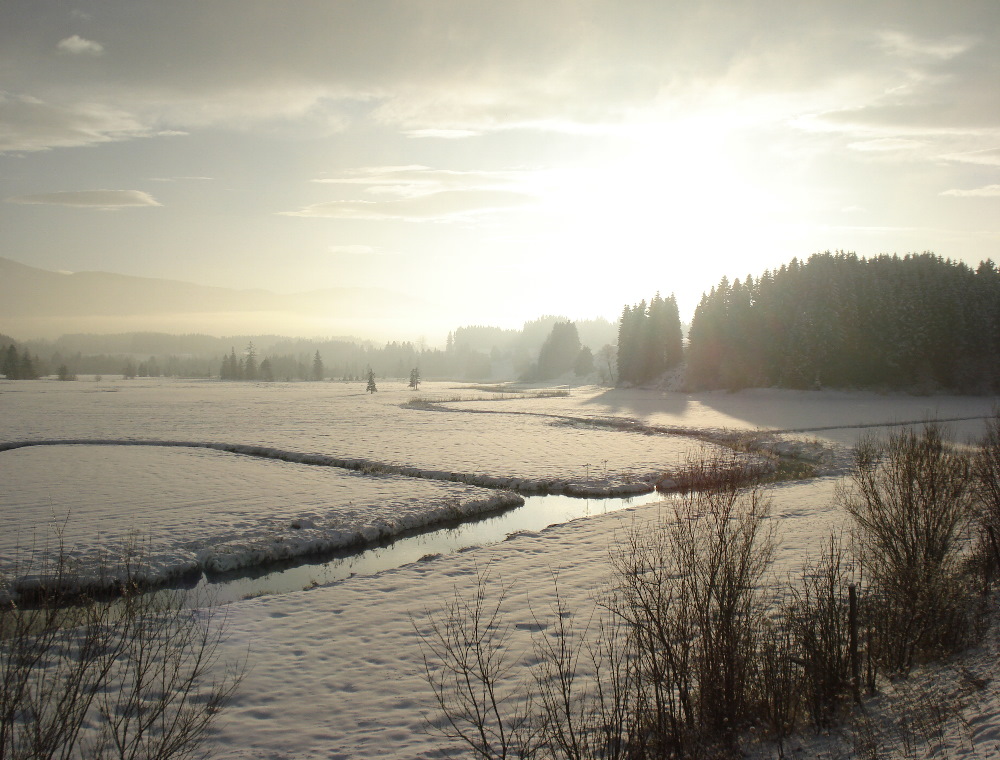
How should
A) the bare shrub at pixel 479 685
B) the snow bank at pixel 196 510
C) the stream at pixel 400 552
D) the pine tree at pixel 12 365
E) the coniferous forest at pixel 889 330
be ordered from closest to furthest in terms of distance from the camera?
the bare shrub at pixel 479 685
the stream at pixel 400 552
the snow bank at pixel 196 510
the coniferous forest at pixel 889 330
the pine tree at pixel 12 365

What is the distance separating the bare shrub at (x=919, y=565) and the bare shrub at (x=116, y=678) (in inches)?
365

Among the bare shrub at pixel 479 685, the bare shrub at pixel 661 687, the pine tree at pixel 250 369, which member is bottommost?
the bare shrub at pixel 479 685

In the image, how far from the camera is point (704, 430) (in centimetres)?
4438

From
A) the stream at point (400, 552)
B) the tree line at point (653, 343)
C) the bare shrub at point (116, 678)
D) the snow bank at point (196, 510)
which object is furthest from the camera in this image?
the tree line at point (653, 343)

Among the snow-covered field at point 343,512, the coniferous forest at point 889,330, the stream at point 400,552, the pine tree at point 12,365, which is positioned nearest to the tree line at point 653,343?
the coniferous forest at point 889,330

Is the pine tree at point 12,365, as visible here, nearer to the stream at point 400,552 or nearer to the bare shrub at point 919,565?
the stream at point 400,552

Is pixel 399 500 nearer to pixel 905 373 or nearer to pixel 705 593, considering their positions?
pixel 705 593

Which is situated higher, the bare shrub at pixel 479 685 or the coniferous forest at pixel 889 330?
the coniferous forest at pixel 889 330

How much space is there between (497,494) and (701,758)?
18357 millimetres

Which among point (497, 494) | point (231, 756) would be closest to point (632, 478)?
point (497, 494)

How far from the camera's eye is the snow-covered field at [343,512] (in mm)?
8656

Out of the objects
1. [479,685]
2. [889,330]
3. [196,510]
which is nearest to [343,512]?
[196,510]

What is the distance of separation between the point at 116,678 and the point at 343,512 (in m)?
A: 11.4

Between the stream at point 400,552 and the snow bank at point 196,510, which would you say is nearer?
the stream at point 400,552
